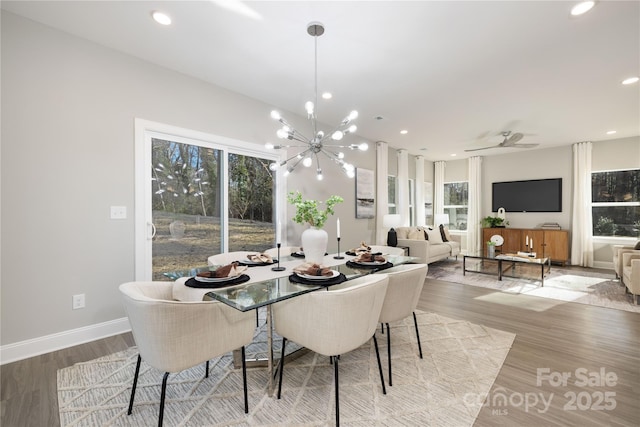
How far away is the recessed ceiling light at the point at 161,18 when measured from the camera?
2.22 metres

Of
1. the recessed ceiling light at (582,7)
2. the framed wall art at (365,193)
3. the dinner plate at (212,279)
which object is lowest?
the dinner plate at (212,279)

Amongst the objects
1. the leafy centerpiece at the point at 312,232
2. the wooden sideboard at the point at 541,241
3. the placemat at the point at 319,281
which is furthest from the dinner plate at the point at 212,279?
the wooden sideboard at the point at 541,241

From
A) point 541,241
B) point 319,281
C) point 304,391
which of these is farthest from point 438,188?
point 304,391

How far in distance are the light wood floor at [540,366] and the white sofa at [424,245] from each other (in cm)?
195

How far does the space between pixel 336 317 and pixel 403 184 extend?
226 inches

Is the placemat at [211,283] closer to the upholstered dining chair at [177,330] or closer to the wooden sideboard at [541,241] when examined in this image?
the upholstered dining chair at [177,330]

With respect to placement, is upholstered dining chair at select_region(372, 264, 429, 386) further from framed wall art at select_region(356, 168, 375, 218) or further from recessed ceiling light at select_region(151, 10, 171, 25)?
framed wall art at select_region(356, 168, 375, 218)

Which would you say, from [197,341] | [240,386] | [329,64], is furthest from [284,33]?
[240,386]

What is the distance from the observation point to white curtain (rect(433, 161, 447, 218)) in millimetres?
8211

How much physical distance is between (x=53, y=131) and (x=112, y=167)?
48cm

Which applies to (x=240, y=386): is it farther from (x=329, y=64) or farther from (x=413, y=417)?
(x=329, y=64)

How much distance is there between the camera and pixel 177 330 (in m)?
1.39

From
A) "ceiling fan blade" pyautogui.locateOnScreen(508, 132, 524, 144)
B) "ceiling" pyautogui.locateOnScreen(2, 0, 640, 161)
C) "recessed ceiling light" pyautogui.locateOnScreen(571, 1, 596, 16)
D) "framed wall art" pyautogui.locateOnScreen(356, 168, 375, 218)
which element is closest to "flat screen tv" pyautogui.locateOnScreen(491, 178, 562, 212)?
"ceiling fan blade" pyautogui.locateOnScreen(508, 132, 524, 144)

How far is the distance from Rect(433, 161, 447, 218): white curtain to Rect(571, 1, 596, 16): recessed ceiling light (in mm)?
6255
